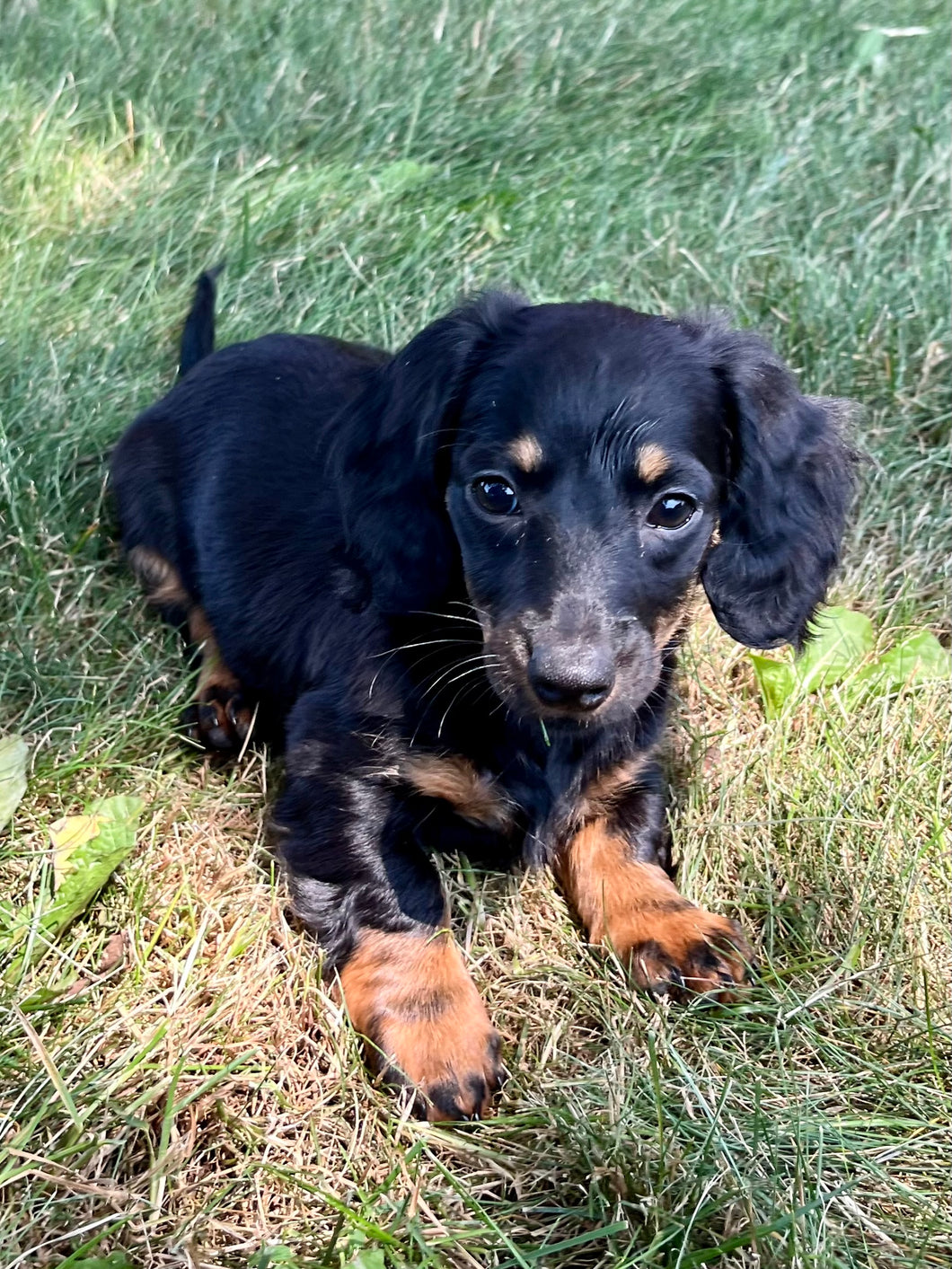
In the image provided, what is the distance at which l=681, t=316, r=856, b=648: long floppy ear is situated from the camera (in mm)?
2232

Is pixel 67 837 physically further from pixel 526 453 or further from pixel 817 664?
pixel 817 664

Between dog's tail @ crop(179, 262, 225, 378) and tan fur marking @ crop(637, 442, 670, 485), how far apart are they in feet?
5.46

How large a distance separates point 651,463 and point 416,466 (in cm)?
42

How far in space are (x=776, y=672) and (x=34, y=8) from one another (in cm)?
364

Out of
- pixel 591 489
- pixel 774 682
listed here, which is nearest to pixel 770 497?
pixel 591 489

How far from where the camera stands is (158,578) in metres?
3.04

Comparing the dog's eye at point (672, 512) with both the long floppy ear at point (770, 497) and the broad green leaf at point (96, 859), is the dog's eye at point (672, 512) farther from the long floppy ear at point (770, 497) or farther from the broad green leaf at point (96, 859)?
the broad green leaf at point (96, 859)

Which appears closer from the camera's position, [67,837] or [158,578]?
[67,837]

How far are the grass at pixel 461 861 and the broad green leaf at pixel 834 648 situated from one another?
2.8 inches

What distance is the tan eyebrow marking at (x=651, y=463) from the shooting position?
2.03 m

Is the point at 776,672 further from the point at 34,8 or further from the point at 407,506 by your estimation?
the point at 34,8

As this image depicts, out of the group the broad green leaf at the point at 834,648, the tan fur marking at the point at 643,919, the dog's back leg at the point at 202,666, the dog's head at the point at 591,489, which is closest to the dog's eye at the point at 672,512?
the dog's head at the point at 591,489

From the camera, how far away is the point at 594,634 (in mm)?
1895

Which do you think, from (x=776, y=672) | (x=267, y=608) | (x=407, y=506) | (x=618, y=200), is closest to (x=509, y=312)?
(x=407, y=506)
